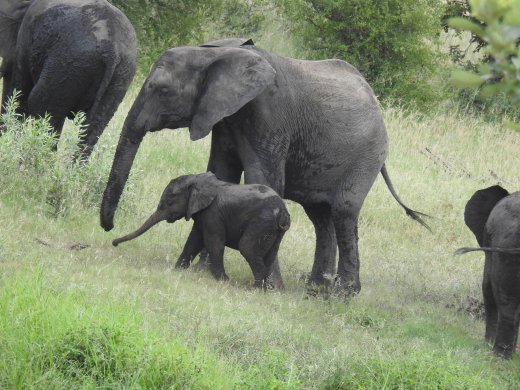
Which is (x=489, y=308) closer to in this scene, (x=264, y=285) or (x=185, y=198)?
(x=264, y=285)

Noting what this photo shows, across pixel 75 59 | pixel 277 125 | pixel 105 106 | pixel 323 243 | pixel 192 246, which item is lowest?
pixel 323 243

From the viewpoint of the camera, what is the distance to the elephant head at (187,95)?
7.83 m

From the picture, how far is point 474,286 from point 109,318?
18.5ft

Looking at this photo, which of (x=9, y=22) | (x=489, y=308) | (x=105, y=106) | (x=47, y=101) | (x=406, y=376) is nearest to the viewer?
(x=406, y=376)

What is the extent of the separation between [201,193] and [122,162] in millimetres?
686

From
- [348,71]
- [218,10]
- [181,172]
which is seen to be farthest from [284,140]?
[218,10]

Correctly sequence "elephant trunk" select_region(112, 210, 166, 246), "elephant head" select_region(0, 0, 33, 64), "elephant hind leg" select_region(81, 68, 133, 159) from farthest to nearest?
"elephant head" select_region(0, 0, 33, 64)
"elephant hind leg" select_region(81, 68, 133, 159)
"elephant trunk" select_region(112, 210, 166, 246)

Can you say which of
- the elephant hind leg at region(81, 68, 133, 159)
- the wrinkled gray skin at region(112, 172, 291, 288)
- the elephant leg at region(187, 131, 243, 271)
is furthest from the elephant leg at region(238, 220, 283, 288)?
the elephant hind leg at region(81, 68, 133, 159)

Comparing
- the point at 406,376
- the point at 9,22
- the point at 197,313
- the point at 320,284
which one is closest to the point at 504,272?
the point at 406,376

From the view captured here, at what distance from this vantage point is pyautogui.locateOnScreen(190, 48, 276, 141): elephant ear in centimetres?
780

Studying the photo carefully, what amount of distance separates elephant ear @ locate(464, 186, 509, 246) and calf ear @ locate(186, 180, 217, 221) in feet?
6.81

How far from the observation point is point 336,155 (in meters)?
8.51

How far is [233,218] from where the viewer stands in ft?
26.0

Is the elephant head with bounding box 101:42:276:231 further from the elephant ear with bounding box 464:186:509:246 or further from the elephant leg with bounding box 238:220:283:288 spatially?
the elephant ear with bounding box 464:186:509:246
